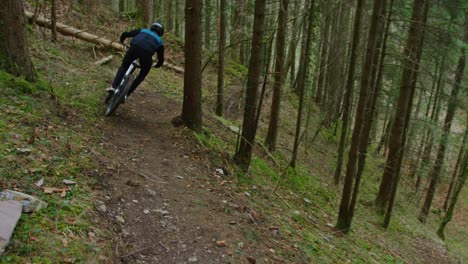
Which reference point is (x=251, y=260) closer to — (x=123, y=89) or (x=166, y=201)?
(x=166, y=201)

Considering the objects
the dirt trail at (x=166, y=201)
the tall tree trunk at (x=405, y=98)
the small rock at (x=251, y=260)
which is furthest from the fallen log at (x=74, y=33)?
the small rock at (x=251, y=260)

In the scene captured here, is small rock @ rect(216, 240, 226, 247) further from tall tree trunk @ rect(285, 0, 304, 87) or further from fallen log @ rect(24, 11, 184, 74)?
fallen log @ rect(24, 11, 184, 74)

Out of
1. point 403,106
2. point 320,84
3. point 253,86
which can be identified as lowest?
point 320,84

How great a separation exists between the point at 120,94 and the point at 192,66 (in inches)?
61.1

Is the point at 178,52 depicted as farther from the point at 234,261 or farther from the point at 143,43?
the point at 234,261

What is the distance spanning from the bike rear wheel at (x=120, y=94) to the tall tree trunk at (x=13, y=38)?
64.8 inches

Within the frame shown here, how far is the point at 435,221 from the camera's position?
749 inches

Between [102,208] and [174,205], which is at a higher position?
[102,208]

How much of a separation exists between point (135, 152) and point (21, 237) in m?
3.28

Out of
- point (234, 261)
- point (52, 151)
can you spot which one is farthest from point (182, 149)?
point (234, 261)

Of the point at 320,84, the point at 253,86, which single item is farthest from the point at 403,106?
the point at 320,84

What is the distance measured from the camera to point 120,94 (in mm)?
7480

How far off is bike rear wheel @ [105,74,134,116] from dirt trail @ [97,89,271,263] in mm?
237

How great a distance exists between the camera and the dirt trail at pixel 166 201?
14.3 ft
